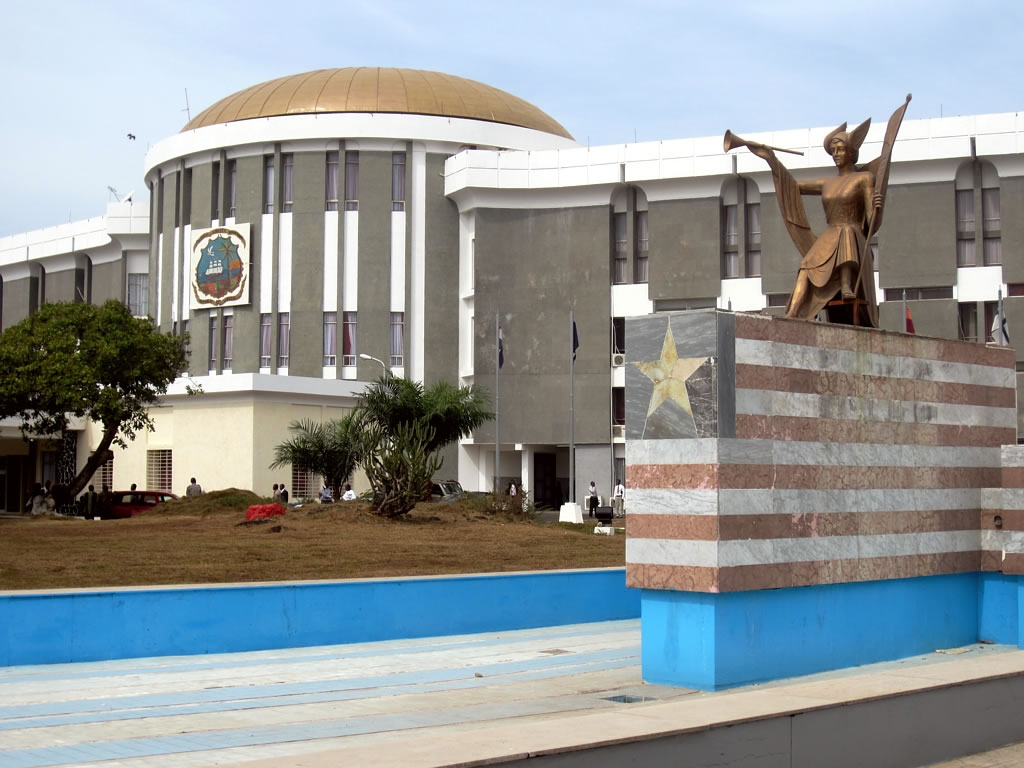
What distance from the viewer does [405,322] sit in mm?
59688

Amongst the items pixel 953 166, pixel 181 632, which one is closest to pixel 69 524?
pixel 181 632

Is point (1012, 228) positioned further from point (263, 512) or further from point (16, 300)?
point (16, 300)

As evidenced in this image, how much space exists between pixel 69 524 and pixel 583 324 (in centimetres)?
3129

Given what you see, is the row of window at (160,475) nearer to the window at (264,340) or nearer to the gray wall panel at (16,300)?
the window at (264,340)

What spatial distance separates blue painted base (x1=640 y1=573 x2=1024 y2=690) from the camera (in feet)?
35.9

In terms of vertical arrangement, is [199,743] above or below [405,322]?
below

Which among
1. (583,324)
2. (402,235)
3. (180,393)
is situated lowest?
(180,393)

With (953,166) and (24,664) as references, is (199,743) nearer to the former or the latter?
(24,664)

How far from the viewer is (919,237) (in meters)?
52.1

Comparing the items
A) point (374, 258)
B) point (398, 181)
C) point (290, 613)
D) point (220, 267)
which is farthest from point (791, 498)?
point (220, 267)

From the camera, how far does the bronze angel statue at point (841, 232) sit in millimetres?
13641

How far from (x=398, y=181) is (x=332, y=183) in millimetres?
3193

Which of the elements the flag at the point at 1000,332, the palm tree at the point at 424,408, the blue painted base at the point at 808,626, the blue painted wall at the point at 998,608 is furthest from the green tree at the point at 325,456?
the blue painted base at the point at 808,626

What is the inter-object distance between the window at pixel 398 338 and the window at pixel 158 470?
12826 millimetres
